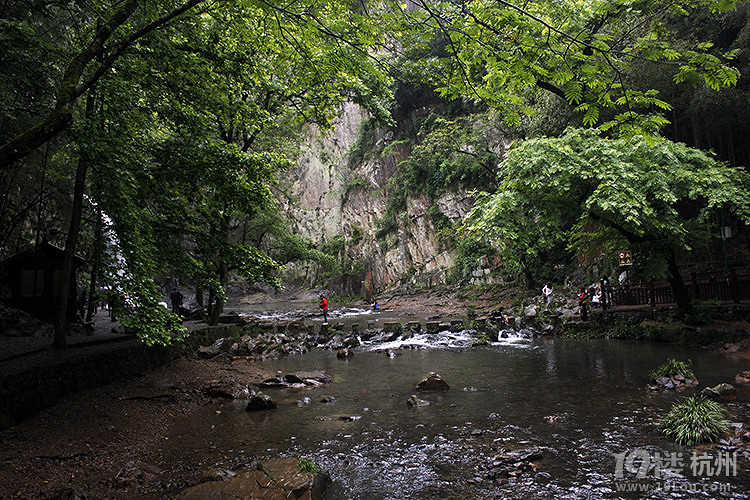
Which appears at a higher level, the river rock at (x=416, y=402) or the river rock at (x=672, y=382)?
the river rock at (x=672, y=382)

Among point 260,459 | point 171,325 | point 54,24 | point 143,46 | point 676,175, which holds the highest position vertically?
point 54,24

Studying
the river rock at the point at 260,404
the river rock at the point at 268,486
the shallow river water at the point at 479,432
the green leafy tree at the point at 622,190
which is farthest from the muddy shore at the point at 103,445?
the green leafy tree at the point at 622,190

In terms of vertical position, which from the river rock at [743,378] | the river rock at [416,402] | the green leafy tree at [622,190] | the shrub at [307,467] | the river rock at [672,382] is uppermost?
the green leafy tree at [622,190]

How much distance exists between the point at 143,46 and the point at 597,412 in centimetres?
952

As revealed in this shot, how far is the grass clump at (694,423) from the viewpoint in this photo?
489 cm

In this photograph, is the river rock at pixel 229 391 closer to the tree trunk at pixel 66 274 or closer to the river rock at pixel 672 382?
the tree trunk at pixel 66 274

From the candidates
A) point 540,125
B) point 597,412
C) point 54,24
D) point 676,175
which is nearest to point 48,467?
point 597,412

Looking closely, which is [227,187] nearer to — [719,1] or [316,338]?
[719,1]

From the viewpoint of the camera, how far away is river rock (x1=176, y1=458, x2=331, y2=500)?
153 inches

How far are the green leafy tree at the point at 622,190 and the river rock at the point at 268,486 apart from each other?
9.88m

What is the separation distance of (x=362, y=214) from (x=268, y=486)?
4505 cm

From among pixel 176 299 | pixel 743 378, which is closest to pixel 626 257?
pixel 743 378

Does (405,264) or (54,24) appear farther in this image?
(405,264)

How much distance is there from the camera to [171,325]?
6055 mm
